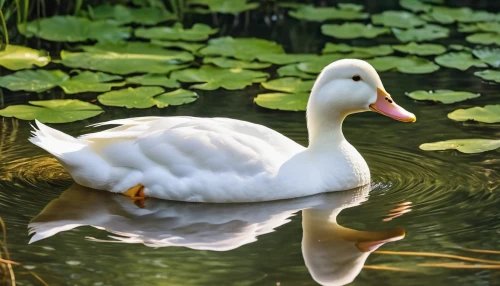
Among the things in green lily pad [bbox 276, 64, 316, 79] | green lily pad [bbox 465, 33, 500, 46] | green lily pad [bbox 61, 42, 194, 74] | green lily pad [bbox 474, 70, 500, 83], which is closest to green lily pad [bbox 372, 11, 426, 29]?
green lily pad [bbox 465, 33, 500, 46]

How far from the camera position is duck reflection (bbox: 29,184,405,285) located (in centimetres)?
595

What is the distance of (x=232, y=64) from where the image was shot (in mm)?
10242

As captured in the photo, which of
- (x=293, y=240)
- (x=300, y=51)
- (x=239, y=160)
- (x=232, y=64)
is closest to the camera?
(x=293, y=240)

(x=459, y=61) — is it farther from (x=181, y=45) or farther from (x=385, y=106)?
(x=385, y=106)

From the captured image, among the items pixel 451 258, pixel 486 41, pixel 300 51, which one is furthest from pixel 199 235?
pixel 486 41

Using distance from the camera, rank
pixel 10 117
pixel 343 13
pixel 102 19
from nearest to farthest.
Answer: pixel 10 117 → pixel 102 19 → pixel 343 13

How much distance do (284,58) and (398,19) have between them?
2310mm

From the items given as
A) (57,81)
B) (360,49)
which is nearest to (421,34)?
(360,49)

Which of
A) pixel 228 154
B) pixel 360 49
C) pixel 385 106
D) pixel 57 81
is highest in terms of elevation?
pixel 385 106

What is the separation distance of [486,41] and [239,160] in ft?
17.4

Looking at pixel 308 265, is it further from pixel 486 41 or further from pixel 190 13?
pixel 190 13

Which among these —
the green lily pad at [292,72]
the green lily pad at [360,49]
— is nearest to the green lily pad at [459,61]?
the green lily pad at [360,49]

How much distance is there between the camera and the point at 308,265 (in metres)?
5.72

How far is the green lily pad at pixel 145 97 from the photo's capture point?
886 centimetres
